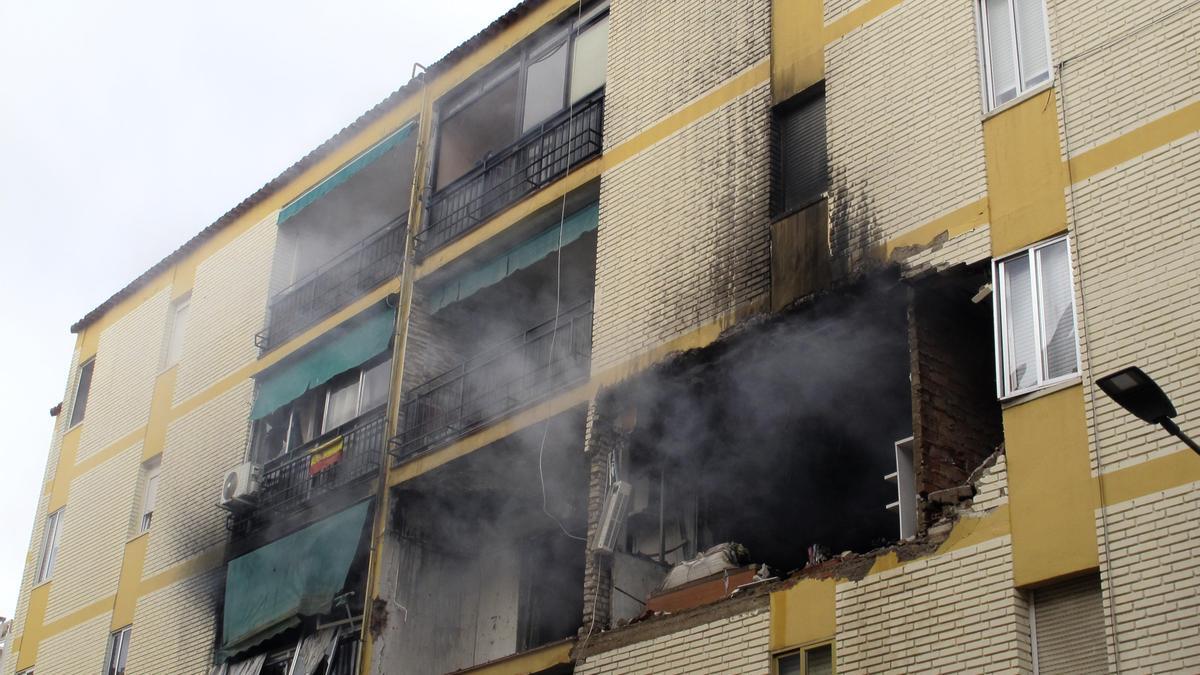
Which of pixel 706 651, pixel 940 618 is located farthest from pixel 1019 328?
pixel 706 651

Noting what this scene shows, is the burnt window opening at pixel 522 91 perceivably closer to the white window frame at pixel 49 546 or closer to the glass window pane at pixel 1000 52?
the glass window pane at pixel 1000 52

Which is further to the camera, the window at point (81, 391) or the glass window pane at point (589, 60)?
the window at point (81, 391)

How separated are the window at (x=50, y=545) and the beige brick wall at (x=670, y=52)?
45.9ft

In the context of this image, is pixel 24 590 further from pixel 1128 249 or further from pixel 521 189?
pixel 1128 249

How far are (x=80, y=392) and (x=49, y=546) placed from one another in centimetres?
302

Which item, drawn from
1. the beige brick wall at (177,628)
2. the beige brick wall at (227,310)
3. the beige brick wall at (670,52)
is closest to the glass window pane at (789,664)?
the beige brick wall at (670,52)

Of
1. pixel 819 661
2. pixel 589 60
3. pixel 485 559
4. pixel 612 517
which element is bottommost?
pixel 819 661

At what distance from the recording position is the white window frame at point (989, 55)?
1262cm

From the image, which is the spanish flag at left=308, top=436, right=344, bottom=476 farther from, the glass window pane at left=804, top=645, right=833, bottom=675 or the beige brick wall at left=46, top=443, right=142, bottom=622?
the glass window pane at left=804, top=645, right=833, bottom=675

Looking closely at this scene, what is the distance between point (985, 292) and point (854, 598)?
8.70 feet

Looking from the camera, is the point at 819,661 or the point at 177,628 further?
the point at 177,628

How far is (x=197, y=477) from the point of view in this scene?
22641mm

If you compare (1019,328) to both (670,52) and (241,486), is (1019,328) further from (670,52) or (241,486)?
(241,486)

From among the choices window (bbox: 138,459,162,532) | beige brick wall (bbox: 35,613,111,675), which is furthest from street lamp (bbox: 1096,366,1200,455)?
beige brick wall (bbox: 35,613,111,675)
